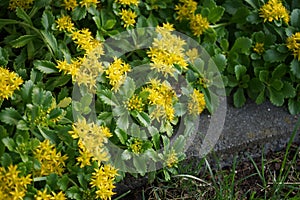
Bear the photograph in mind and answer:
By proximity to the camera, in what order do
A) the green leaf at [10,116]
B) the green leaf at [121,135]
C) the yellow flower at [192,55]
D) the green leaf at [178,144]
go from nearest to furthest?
1. the green leaf at [10,116]
2. the green leaf at [121,135]
3. the green leaf at [178,144]
4. the yellow flower at [192,55]

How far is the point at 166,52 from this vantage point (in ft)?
7.59

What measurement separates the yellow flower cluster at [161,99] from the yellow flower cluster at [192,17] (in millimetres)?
371

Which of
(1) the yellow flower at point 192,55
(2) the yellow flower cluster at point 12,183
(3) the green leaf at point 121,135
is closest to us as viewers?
(2) the yellow flower cluster at point 12,183

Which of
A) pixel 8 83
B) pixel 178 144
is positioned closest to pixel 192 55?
pixel 178 144

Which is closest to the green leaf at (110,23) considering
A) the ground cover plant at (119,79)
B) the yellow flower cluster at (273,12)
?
the ground cover plant at (119,79)

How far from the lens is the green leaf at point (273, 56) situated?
2543 mm

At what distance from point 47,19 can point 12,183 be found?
0.69 m

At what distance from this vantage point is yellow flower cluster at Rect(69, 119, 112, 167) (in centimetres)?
199

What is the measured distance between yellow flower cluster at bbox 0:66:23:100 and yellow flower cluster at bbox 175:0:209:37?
804 mm

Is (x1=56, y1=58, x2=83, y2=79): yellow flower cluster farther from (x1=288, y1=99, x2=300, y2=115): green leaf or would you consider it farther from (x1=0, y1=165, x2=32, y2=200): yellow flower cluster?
(x1=288, y1=99, x2=300, y2=115): green leaf

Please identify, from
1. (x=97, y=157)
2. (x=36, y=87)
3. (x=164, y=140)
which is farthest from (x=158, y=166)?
(x=36, y=87)

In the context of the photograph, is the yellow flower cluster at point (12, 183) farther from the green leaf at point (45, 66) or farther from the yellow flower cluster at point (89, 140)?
the green leaf at point (45, 66)

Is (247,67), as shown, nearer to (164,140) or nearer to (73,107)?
(164,140)

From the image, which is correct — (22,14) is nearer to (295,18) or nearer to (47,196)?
(47,196)
